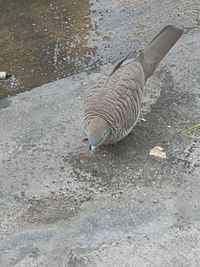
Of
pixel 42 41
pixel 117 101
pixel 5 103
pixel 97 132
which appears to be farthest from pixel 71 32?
pixel 97 132

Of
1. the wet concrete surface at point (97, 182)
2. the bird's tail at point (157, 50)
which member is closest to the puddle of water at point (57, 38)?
the wet concrete surface at point (97, 182)

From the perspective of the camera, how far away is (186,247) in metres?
3.65

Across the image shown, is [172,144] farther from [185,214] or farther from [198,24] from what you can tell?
[198,24]

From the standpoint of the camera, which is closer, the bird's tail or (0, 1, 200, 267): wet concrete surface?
(0, 1, 200, 267): wet concrete surface

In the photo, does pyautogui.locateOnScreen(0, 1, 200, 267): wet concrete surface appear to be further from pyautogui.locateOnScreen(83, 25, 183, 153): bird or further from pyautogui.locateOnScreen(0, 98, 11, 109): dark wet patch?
pyautogui.locateOnScreen(83, 25, 183, 153): bird

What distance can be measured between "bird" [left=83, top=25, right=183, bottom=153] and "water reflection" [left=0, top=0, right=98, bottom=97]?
749mm

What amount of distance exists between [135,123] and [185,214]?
2.37 feet

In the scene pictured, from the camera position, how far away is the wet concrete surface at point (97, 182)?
12.0ft

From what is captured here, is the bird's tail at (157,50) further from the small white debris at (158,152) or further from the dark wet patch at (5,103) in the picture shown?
the dark wet patch at (5,103)

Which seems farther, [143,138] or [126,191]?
[143,138]

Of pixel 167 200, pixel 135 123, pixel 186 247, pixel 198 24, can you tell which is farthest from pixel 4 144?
pixel 198 24

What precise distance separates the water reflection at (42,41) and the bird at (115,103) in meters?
0.75

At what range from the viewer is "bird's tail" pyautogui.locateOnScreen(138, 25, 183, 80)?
176 inches

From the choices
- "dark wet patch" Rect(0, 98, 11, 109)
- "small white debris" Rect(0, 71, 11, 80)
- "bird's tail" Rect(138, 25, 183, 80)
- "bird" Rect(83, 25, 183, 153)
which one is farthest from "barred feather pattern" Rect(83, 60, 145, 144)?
"small white debris" Rect(0, 71, 11, 80)
